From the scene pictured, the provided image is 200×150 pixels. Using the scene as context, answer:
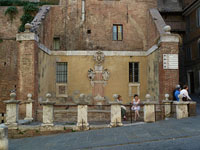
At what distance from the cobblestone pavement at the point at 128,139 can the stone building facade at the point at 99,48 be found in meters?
6.24

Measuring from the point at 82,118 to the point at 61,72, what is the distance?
761 cm

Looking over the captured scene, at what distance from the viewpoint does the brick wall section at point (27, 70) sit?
1391 cm

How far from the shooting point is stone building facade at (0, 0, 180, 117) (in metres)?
17.4

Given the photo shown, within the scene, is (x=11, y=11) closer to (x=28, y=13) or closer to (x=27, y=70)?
(x=28, y=13)

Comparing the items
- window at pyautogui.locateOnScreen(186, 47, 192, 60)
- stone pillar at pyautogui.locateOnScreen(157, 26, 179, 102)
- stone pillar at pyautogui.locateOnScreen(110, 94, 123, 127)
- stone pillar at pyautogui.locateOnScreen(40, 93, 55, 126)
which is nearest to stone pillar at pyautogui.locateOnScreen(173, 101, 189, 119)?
stone pillar at pyautogui.locateOnScreen(157, 26, 179, 102)

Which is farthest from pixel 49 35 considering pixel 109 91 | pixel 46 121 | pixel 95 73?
pixel 46 121

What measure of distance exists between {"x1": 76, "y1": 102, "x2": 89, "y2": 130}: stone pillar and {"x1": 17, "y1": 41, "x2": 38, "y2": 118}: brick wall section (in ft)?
13.3

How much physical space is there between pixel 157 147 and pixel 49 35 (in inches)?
487

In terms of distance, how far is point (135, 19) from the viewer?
18688 mm

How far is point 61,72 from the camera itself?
18.0 metres

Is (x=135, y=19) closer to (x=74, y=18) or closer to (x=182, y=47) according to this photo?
(x=74, y=18)

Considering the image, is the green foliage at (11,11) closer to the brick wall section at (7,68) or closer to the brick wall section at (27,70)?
the brick wall section at (7,68)

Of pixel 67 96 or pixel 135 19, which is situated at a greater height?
pixel 135 19

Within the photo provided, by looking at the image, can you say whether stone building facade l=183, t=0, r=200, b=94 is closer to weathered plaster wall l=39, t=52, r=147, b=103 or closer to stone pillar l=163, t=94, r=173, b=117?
weathered plaster wall l=39, t=52, r=147, b=103
